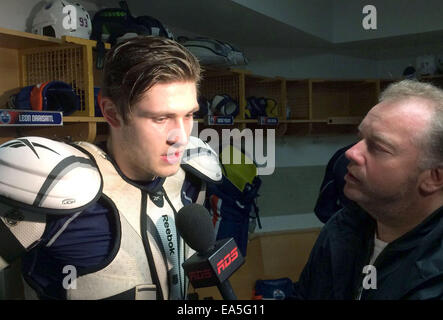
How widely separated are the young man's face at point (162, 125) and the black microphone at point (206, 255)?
97mm

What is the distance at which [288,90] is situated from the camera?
3.50 m

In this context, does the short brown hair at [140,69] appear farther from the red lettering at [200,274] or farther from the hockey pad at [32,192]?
the red lettering at [200,274]

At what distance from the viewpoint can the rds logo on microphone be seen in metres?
0.55

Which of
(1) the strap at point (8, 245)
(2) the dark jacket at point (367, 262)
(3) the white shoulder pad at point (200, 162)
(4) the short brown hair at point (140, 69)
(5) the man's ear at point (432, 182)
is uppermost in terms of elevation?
(4) the short brown hair at point (140, 69)

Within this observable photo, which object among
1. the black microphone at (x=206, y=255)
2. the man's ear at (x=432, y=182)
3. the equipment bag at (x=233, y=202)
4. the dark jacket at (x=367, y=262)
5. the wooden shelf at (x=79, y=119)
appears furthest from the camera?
the equipment bag at (x=233, y=202)

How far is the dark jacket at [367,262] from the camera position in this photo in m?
0.64


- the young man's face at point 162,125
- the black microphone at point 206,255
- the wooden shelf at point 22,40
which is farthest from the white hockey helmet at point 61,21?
the black microphone at point 206,255

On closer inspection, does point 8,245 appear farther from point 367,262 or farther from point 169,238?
point 367,262

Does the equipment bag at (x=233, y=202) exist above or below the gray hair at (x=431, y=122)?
below

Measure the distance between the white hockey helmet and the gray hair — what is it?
1.25m

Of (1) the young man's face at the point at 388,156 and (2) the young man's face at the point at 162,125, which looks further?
(1) the young man's face at the point at 388,156

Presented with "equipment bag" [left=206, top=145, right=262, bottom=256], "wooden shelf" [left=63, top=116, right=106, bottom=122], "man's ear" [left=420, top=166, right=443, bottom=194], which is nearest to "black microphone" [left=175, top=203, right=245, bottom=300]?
"man's ear" [left=420, top=166, right=443, bottom=194]

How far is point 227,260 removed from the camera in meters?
0.58

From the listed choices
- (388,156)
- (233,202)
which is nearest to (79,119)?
(233,202)
